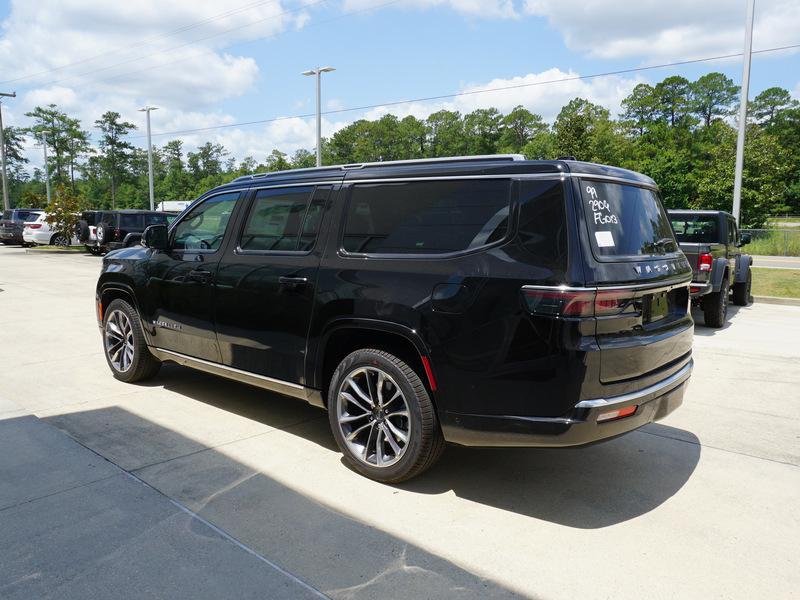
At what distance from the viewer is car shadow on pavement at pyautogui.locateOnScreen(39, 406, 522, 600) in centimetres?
271

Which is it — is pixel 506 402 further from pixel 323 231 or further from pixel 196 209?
pixel 196 209

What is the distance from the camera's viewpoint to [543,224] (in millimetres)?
3188

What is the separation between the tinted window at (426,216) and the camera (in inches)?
134

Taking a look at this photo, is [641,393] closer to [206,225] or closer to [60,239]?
[206,225]

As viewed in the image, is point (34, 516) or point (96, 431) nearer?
point (34, 516)

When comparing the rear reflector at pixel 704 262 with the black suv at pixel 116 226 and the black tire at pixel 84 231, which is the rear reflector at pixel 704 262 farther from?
the black tire at pixel 84 231

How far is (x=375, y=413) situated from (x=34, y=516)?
1.93 m

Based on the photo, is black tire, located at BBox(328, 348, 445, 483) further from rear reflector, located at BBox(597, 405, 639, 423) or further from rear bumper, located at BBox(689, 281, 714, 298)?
rear bumper, located at BBox(689, 281, 714, 298)

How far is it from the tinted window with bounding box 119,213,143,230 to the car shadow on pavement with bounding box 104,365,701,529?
20.6 m

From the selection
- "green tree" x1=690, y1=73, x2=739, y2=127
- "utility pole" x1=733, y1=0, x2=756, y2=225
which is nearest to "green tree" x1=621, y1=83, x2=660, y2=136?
"green tree" x1=690, y1=73, x2=739, y2=127

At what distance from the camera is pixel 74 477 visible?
12.3 feet

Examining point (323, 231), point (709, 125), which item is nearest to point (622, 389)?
point (323, 231)

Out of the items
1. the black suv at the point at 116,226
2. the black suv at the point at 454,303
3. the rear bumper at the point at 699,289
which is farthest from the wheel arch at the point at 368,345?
the black suv at the point at 116,226

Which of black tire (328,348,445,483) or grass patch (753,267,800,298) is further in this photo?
grass patch (753,267,800,298)
